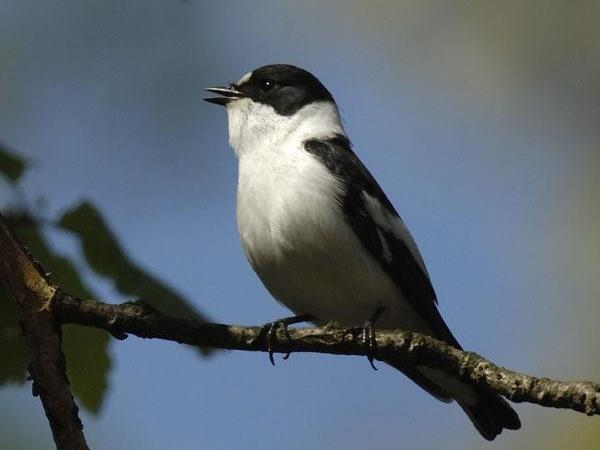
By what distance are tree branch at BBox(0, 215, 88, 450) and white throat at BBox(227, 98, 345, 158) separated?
82.3 inches

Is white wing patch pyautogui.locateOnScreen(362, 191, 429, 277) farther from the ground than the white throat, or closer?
closer

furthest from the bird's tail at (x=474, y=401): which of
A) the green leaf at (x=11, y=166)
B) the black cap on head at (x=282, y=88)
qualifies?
the green leaf at (x=11, y=166)

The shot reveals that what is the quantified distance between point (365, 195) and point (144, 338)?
1800 mm

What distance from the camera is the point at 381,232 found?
3.95 meters

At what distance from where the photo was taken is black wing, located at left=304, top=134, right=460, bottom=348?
12.8 ft

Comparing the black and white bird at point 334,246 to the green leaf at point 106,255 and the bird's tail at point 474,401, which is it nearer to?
the bird's tail at point 474,401

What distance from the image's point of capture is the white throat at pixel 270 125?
4.26 meters

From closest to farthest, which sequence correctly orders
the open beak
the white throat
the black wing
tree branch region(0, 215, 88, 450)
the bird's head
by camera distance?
1. tree branch region(0, 215, 88, 450)
2. the black wing
3. the white throat
4. the bird's head
5. the open beak

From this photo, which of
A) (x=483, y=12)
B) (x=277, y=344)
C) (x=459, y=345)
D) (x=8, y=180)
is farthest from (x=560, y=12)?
(x=8, y=180)

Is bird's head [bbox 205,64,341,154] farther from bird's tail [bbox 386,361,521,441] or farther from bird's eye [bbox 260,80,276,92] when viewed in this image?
bird's tail [bbox 386,361,521,441]

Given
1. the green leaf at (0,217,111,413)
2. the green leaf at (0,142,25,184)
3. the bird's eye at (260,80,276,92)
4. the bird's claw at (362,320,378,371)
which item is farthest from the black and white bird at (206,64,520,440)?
the green leaf at (0,142,25,184)

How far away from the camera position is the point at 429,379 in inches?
159

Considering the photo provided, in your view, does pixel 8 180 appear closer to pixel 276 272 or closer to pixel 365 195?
pixel 276 272

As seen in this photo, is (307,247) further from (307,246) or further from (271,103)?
(271,103)
